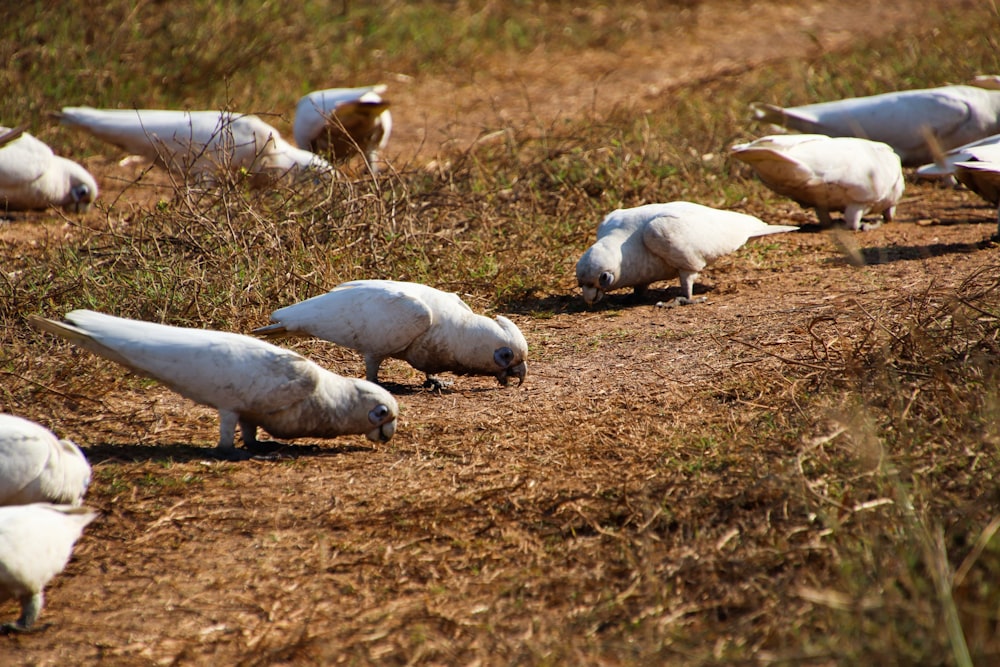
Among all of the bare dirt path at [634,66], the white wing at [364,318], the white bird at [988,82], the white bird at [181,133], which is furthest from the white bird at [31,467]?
the white bird at [988,82]

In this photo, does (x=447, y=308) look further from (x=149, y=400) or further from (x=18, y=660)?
(x=18, y=660)

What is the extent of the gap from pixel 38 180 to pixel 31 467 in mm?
5170

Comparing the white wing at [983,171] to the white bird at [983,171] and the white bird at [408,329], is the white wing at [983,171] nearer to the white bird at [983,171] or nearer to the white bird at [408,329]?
the white bird at [983,171]

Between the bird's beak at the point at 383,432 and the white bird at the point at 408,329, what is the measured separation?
0.59 meters

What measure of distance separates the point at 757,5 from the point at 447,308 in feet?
44.3

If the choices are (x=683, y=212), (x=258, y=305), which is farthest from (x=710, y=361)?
(x=258, y=305)

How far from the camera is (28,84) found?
382 inches

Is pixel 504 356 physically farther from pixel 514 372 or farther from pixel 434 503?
pixel 434 503

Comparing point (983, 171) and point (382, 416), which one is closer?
point (382, 416)

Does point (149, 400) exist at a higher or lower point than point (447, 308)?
lower

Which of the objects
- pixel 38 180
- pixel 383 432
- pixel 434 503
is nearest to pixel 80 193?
pixel 38 180

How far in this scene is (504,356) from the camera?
486 centimetres

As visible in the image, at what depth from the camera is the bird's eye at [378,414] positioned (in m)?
4.23

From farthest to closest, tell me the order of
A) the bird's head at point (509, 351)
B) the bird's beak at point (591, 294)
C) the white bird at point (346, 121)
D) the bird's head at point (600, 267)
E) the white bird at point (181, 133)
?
the white bird at point (346, 121), the white bird at point (181, 133), the bird's beak at point (591, 294), the bird's head at point (600, 267), the bird's head at point (509, 351)
